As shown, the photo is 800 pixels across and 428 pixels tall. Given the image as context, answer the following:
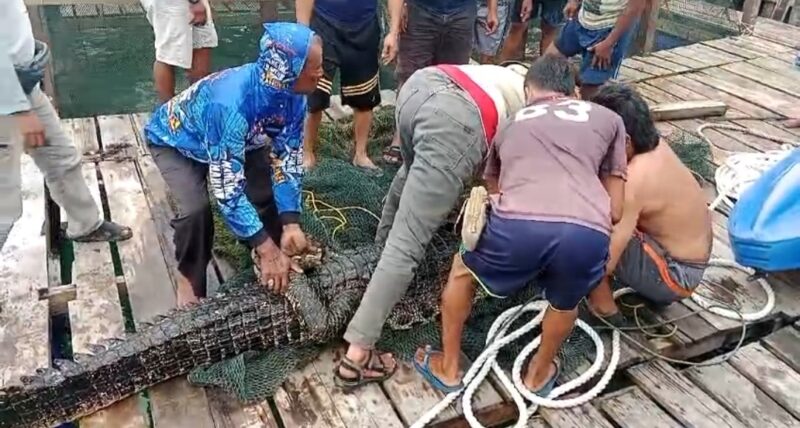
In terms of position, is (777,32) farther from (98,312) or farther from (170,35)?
(98,312)

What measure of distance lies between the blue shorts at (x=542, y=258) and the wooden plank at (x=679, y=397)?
65 cm

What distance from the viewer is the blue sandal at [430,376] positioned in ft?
9.05

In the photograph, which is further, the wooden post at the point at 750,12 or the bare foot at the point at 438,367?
the wooden post at the point at 750,12

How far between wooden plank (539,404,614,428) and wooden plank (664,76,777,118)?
358 cm

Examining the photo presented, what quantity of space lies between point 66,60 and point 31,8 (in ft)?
7.20

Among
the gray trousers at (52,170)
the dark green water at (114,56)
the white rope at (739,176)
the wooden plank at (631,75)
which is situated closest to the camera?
the gray trousers at (52,170)

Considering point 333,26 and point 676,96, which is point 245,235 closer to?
point 333,26

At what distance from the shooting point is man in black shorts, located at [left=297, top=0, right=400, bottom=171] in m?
3.93

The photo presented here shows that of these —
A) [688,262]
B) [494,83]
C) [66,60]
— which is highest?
[494,83]

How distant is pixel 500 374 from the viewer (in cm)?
279

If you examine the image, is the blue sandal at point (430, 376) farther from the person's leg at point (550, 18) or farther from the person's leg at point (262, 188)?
the person's leg at point (550, 18)

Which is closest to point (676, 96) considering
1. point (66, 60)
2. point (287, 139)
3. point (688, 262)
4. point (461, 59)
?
point (461, 59)

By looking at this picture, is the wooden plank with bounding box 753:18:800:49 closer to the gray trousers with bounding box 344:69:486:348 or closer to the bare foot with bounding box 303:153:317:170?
the bare foot with bounding box 303:153:317:170

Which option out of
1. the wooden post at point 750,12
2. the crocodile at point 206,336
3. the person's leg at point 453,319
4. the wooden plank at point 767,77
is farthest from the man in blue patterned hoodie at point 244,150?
the wooden post at point 750,12
